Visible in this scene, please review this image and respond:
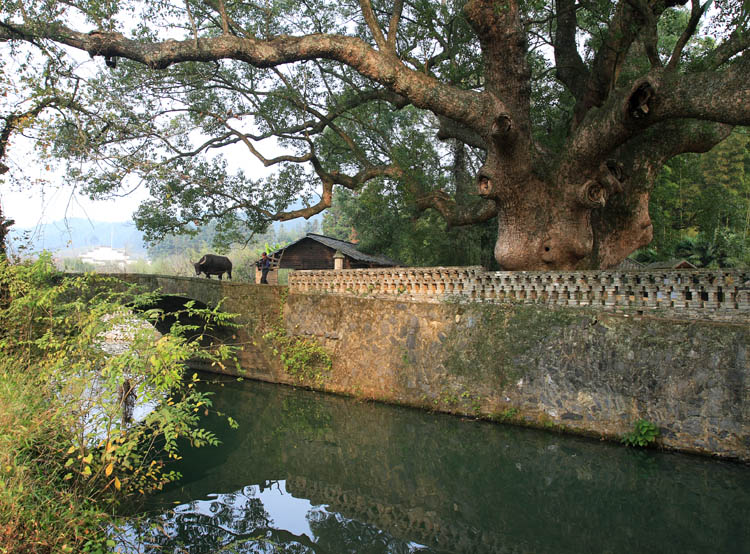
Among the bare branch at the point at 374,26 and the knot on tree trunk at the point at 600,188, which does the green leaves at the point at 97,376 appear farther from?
the knot on tree trunk at the point at 600,188

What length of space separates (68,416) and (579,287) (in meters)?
8.11

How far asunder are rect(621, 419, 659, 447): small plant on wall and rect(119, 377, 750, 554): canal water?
0.52ft

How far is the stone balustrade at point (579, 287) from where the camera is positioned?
7.77m

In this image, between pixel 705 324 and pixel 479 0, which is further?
pixel 479 0

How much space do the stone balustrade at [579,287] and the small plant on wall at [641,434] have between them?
72.5 inches

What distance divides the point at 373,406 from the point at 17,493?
7.71 metres

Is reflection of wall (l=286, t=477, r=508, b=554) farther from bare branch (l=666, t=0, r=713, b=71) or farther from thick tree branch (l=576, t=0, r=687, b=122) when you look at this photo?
thick tree branch (l=576, t=0, r=687, b=122)

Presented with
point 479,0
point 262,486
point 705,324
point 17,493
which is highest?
point 479,0

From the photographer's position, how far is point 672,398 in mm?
7887

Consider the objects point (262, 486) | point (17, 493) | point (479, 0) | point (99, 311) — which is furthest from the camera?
point (479, 0)

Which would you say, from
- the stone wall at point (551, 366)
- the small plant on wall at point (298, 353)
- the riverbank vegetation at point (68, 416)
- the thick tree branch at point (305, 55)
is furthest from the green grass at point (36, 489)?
the small plant on wall at point (298, 353)

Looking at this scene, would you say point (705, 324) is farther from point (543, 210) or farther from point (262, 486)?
point (262, 486)

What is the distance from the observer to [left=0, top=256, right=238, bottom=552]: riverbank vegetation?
4.48 meters

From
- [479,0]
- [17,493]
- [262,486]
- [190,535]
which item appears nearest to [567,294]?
[479,0]
